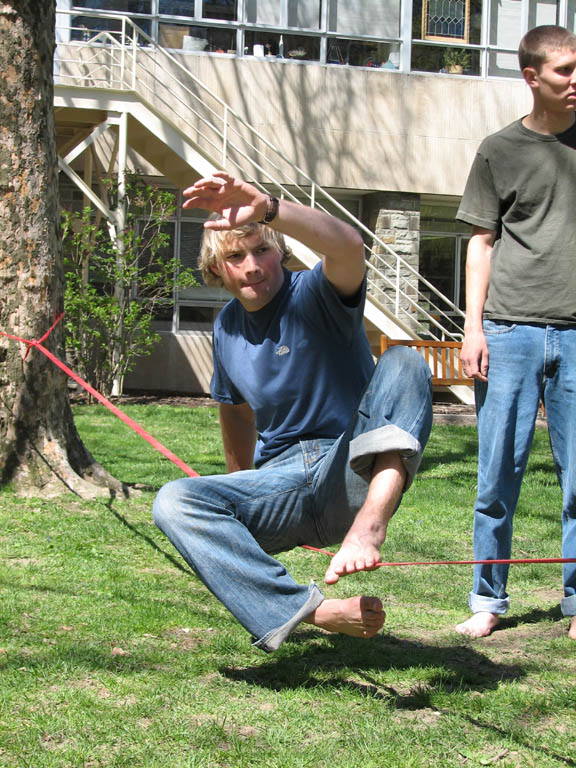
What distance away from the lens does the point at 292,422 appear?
Answer: 331 centimetres

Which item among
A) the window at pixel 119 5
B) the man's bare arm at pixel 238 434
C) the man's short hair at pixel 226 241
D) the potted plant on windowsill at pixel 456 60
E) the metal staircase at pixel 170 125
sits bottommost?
the man's bare arm at pixel 238 434

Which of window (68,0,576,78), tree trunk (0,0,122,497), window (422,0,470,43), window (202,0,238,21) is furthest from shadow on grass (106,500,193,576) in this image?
window (422,0,470,43)

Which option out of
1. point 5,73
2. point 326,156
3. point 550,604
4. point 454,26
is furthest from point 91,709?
point 454,26

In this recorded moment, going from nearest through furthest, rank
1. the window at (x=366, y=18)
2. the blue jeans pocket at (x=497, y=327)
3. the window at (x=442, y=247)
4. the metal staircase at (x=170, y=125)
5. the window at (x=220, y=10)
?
the blue jeans pocket at (x=497, y=327)
the metal staircase at (x=170, y=125)
the window at (x=220, y=10)
the window at (x=366, y=18)
the window at (x=442, y=247)

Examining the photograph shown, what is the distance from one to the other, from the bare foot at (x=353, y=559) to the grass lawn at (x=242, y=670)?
42 centimetres

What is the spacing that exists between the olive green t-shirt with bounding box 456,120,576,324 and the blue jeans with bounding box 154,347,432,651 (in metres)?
0.85

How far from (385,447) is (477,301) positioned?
3.79ft

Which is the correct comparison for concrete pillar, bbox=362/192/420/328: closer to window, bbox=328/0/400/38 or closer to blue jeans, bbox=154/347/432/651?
window, bbox=328/0/400/38

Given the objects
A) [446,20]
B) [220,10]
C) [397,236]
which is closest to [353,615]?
[397,236]

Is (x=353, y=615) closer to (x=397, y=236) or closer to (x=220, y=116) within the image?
(x=220, y=116)

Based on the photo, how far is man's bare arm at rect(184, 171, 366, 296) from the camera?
9.56ft

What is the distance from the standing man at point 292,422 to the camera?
2912 mm

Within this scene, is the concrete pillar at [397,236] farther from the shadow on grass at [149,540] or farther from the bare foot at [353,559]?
the bare foot at [353,559]

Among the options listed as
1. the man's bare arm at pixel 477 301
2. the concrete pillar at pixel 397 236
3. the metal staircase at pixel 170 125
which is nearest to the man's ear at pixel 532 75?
the man's bare arm at pixel 477 301
